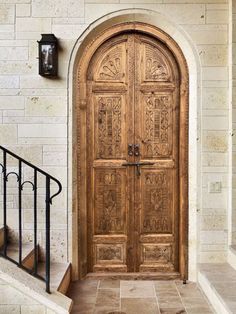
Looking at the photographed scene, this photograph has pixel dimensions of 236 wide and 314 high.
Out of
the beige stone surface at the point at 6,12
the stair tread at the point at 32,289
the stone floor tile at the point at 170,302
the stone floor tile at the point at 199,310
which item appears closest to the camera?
the stair tread at the point at 32,289

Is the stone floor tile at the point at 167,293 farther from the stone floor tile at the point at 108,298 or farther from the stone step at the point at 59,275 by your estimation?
the stone step at the point at 59,275

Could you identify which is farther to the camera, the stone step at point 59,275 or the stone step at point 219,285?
the stone step at point 59,275

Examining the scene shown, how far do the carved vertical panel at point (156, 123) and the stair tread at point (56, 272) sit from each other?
1.27 meters

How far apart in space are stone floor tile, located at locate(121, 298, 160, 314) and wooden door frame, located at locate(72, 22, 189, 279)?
67 cm

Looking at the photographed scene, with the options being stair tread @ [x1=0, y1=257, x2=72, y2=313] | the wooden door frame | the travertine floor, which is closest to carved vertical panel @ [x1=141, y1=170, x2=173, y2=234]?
the wooden door frame

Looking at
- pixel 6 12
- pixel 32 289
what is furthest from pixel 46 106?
pixel 32 289

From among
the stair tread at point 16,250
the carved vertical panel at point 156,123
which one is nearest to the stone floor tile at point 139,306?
the stair tread at point 16,250

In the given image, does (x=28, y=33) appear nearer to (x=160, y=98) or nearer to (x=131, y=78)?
(x=131, y=78)

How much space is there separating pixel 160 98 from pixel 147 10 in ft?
2.65

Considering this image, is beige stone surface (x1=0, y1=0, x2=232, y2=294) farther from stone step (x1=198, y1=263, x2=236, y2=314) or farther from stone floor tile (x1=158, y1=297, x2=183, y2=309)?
stone floor tile (x1=158, y1=297, x2=183, y2=309)

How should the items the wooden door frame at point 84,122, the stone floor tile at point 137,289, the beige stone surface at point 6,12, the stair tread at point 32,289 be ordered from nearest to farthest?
the stair tread at point 32,289 < the stone floor tile at point 137,289 < the beige stone surface at point 6,12 < the wooden door frame at point 84,122

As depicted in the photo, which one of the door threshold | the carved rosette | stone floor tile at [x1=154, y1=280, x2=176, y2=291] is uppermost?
the carved rosette

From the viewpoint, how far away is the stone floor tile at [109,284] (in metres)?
3.76

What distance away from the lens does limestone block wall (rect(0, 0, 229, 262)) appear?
12.7ft
